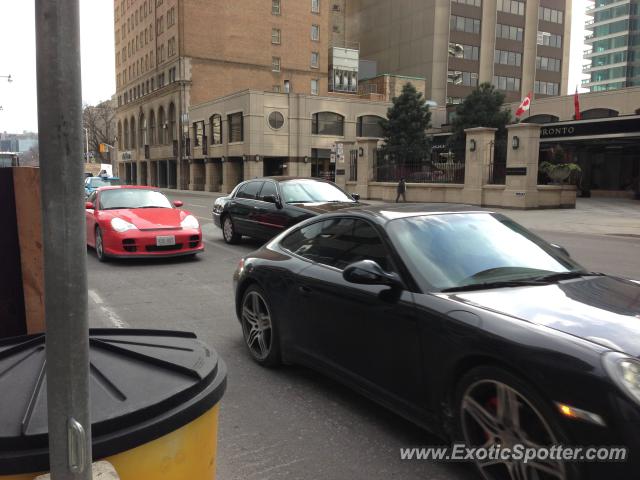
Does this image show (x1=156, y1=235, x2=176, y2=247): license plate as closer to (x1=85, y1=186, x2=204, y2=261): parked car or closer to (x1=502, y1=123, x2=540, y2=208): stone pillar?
(x1=85, y1=186, x2=204, y2=261): parked car

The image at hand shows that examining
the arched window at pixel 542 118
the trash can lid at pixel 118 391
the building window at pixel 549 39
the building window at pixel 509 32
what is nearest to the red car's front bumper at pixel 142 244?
the trash can lid at pixel 118 391

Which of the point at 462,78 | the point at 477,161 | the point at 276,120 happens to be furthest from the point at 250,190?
the point at 462,78

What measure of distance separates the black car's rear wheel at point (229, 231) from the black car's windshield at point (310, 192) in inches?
78.9

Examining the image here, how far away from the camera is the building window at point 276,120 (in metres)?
49.1

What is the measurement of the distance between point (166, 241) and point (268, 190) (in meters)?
2.52

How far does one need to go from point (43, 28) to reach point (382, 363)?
8.61 feet

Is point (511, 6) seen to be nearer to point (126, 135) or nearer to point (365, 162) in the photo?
point (365, 162)

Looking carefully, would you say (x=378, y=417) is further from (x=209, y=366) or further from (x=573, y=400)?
(x=209, y=366)

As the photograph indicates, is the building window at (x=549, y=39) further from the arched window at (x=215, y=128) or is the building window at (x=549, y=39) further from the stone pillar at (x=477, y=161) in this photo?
the stone pillar at (x=477, y=161)

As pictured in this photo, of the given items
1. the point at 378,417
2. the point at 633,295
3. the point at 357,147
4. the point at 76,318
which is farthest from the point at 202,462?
the point at 357,147

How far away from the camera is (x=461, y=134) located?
151ft

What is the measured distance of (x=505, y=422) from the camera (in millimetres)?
2662

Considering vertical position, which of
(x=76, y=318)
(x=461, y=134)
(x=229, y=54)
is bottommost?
(x=76, y=318)

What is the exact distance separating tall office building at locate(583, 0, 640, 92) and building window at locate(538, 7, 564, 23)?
33541 mm
